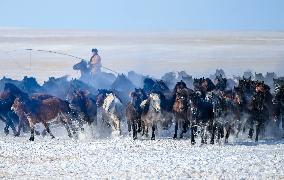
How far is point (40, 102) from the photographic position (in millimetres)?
18141

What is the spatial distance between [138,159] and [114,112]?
15.1ft

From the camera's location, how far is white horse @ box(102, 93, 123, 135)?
1800 cm

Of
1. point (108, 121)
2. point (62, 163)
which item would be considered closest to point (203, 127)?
point (108, 121)

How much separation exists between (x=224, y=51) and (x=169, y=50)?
16.8 ft

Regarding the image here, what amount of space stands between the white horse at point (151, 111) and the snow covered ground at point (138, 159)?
1.64 ft

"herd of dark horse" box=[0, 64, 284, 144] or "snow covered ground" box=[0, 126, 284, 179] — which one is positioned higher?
"herd of dark horse" box=[0, 64, 284, 144]

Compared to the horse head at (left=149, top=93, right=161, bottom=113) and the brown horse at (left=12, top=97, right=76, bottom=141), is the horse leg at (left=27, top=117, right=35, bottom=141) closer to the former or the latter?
the brown horse at (left=12, top=97, right=76, bottom=141)

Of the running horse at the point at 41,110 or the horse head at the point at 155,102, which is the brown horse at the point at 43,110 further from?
the horse head at the point at 155,102

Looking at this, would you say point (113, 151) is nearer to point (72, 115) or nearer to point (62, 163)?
point (62, 163)

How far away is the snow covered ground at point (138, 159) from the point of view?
11984 millimetres

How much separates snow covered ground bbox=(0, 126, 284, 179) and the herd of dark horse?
0.57 metres

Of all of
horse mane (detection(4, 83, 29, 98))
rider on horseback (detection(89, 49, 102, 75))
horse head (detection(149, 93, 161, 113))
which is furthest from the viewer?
rider on horseback (detection(89, 49, 102, 75))

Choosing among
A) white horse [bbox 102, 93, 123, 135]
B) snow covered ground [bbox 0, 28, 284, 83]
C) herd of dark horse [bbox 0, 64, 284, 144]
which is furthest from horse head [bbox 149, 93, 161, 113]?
snow covered ground [bbox 0, 28, 284, 83]

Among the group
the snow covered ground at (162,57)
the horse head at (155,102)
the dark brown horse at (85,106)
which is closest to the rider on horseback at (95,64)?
the dark brown horse at (85,106)
